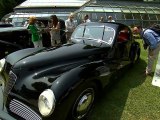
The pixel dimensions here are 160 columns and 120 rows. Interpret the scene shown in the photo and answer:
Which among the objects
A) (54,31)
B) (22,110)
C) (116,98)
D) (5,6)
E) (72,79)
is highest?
(72,79)

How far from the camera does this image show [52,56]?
5.24 metres

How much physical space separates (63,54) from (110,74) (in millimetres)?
1133

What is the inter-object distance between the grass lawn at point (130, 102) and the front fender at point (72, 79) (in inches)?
33.5

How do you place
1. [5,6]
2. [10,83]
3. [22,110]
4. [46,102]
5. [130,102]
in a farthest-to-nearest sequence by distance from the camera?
[5,6], [130,102], [10,83], [22,110], [46,102]

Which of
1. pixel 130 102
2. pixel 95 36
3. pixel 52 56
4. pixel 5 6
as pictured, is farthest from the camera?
pixel 5 6

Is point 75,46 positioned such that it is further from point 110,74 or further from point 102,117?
point 102,117

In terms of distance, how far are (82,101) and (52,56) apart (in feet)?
4.34

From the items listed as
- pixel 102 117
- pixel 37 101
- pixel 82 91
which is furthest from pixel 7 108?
pixel 102 117

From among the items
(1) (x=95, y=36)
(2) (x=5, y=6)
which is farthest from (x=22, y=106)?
(2) (x=5, y=6)

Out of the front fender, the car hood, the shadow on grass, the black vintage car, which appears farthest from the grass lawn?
the car hood

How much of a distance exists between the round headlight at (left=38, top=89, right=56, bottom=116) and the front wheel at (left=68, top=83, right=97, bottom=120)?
427 millimetres

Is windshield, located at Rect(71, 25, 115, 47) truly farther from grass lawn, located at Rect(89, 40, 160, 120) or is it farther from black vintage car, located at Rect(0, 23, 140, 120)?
grass lawn, located at Rect(89, 40, 160, 120)

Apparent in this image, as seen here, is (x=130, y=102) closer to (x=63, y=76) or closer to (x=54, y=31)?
(x=63, y=76)

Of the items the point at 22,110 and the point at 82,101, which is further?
the point at 82,101
